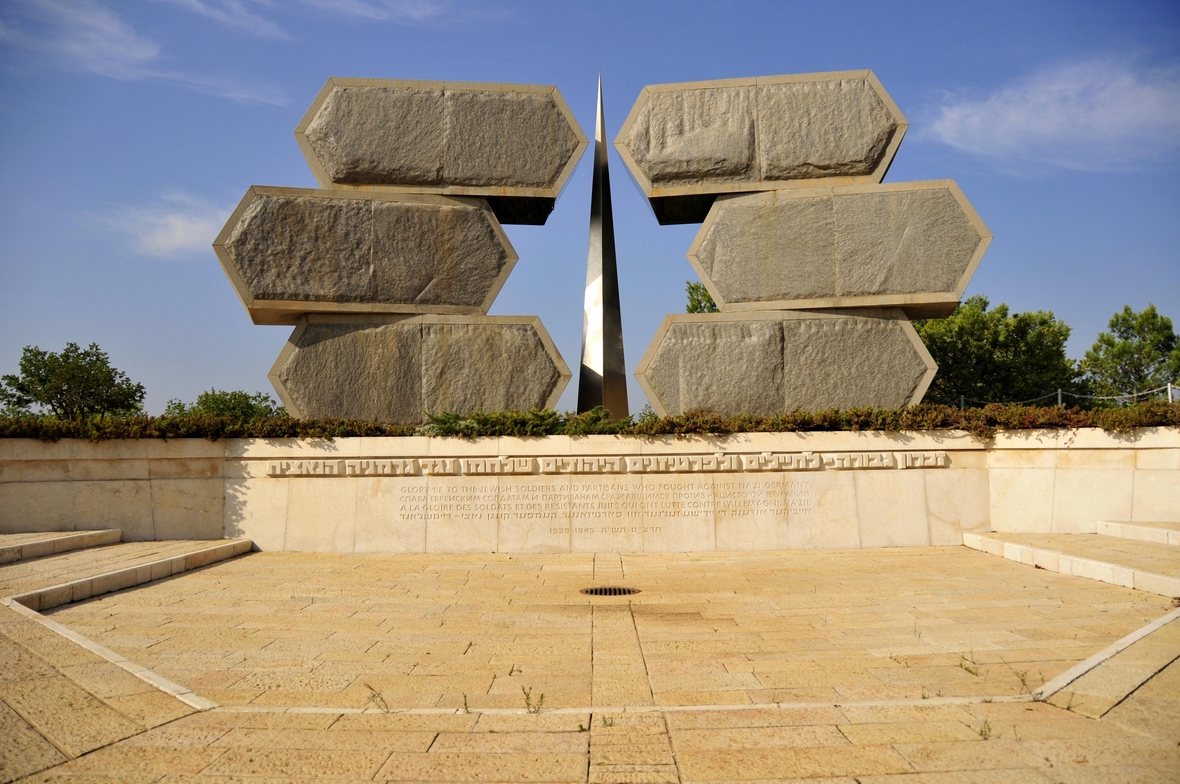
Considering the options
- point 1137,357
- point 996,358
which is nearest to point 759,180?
point 996,358

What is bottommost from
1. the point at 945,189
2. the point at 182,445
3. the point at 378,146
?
the point at 182,445

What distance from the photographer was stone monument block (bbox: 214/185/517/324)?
12.0 meters

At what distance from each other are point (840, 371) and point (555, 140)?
5.67 meters

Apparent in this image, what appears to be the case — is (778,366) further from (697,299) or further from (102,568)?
(697,299)

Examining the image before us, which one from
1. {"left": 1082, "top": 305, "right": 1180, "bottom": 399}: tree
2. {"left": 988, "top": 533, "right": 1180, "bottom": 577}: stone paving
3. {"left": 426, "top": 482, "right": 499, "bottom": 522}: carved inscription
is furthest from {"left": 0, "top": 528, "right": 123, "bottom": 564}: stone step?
{"left": 1082, "top": 305, "right": 1180, "bottom": 399}: tree

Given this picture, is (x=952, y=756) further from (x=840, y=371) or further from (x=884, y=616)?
(x=840, y=371)

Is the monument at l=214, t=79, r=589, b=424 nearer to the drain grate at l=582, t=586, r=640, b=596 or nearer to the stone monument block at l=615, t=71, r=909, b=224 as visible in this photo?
the stone monument block at l=615, t=71, r=909, b=224

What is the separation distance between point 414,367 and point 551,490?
9.86ft

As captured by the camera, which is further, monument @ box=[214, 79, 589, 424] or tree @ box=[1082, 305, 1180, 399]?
tree @ box=[1082, 305, 1180, 399]

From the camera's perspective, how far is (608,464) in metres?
10.9

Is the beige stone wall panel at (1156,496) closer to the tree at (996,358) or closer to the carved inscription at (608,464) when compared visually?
the carved inscription at (608,464)

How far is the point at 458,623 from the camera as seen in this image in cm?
668

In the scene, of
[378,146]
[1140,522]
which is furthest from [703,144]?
[1140,522]

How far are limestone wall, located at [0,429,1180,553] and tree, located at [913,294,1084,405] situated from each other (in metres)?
27.3
